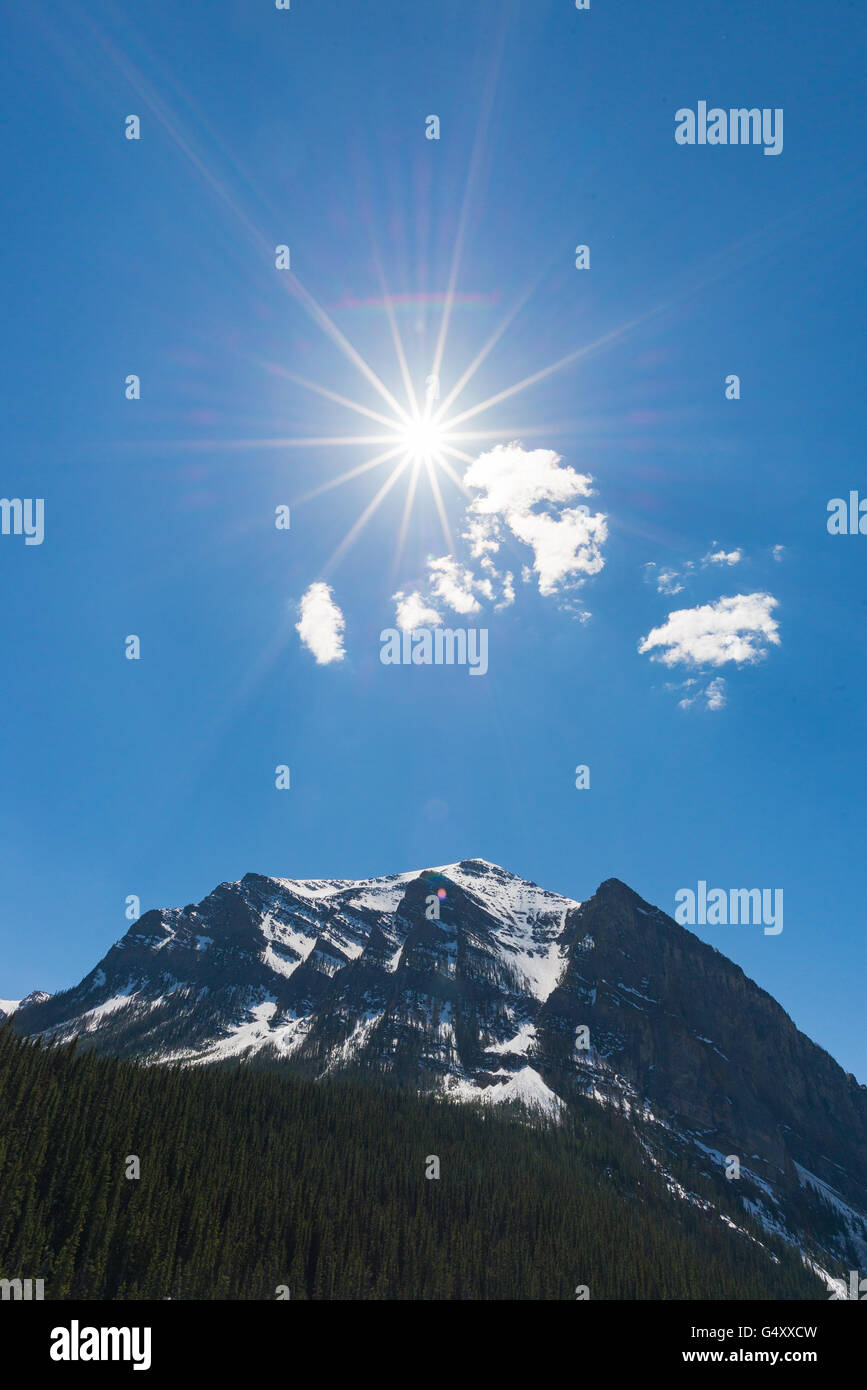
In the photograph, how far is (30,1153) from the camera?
297 ft

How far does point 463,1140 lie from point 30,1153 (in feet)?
370

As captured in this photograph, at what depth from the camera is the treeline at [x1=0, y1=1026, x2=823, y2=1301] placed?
295 feet

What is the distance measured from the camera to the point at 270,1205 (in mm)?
110062

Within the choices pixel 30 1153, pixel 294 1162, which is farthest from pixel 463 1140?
pixel 30 1153

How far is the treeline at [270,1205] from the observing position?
295 feet

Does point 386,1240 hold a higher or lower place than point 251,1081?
lower
